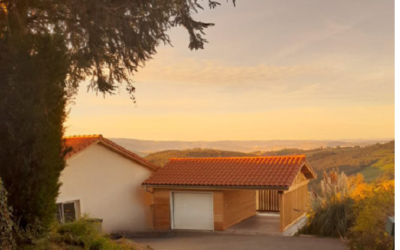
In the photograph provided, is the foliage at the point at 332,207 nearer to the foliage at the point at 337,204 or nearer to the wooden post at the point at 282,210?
the foliage at the point at 337,204

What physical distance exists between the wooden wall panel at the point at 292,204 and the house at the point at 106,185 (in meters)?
6.88

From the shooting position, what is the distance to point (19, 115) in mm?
7980

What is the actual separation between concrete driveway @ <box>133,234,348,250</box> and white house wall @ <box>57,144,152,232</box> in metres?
2.44

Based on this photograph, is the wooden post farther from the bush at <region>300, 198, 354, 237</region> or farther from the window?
the window

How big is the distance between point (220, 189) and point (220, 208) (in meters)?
0.87

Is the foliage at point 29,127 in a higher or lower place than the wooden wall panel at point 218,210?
higher

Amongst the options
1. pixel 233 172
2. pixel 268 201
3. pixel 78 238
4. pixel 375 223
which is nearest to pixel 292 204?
pixel 233 172

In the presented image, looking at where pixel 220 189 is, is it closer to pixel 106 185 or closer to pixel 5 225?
pixel 106 185

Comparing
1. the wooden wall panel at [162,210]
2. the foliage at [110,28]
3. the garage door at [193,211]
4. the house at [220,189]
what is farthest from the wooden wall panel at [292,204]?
the foliage at [110,28]

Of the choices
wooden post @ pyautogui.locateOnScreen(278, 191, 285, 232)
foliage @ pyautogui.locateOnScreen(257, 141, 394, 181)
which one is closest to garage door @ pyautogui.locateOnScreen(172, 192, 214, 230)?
wooden post @ pyautogui.locateOnScreen(278, 191, 285, 232)

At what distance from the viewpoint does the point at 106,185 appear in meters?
20.2

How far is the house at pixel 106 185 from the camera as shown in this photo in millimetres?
18109

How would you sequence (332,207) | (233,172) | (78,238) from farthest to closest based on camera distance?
(233,172)
(332,207)
(78,238)

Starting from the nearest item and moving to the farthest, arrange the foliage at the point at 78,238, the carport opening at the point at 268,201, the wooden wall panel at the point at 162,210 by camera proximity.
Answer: the foliage at the point at 78,238 < the wooden wall panel at the point at 162,210 < the carport opening at the point at 268,201
